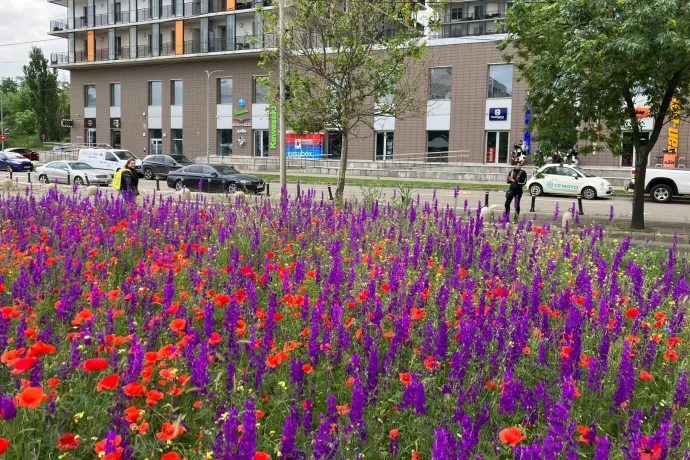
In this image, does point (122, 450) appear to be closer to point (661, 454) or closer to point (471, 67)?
point (661, 454)

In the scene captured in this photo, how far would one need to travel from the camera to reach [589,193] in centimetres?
2786

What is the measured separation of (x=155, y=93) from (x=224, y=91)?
301 inches

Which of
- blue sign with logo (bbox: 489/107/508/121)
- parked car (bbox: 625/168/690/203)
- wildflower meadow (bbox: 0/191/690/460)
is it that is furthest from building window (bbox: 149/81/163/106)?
wildflower meadow (bbox: 0/191/690/460)

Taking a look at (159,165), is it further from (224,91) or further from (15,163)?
(224,91)

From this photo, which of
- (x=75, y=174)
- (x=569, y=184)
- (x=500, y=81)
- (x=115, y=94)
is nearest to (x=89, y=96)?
(x=115, y=94)

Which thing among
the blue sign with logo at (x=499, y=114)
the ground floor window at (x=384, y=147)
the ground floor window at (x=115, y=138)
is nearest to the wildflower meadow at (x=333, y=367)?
the blue sign with logo at (x=499, y=114)

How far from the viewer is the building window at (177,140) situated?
54.5 m

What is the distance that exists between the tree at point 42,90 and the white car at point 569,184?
203 feet

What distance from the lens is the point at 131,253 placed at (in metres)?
6.19

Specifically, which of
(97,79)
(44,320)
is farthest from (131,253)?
(97,79)

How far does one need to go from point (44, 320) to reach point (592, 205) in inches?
918

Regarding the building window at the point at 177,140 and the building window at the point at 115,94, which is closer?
the building window at the point at 177,140

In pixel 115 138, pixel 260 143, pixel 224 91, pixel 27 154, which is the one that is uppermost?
pixel 224 91

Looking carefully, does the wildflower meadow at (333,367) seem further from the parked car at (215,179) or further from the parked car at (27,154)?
the parked car at (27,154)
